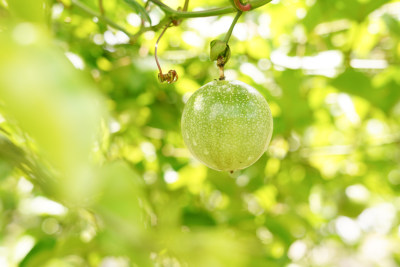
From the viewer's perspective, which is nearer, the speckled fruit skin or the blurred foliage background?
the speckled fruit skin

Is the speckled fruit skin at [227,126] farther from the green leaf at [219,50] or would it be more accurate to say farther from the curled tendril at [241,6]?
the curled tendril at [241,6]

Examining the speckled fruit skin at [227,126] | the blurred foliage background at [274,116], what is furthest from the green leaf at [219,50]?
the blurred foliage background at [274,116]

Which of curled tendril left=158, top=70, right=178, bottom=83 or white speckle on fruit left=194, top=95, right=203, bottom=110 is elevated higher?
curled tendril left=158, top=70, right=178, bottom=83

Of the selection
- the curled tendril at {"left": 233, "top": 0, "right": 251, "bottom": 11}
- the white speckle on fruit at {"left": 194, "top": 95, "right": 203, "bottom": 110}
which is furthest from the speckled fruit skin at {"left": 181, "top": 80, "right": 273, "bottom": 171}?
the curled tendril at {"left": 233, "top": 0, "right": 251, "bottom": 11}

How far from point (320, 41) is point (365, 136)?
521mm

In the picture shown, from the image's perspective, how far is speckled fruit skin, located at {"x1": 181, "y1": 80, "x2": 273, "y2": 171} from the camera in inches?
35.9

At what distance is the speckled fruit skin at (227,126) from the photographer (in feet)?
2.99

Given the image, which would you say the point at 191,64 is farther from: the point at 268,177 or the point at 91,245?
the point at 91,245

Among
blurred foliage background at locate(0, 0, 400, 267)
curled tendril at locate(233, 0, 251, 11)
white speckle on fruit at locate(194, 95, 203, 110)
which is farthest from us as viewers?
blurred foliage background at locate(0, 0, 400, 267)

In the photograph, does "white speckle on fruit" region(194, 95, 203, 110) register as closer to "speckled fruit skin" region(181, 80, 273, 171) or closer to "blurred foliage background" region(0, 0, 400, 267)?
"speckled fruit skin" region(181, 80, 273, 171)

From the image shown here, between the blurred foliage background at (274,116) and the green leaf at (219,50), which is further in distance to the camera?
the blurred foliage background at (274,116)

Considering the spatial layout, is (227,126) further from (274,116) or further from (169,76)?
(274,116)

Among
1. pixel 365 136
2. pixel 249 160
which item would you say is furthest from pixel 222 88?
pixel 365 136

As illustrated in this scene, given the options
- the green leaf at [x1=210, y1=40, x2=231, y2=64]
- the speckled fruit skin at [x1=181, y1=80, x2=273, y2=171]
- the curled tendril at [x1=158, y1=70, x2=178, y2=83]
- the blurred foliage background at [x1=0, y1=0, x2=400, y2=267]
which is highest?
the blurred foliage background at [x1=0, y1=0, x2=400, y2=267]
